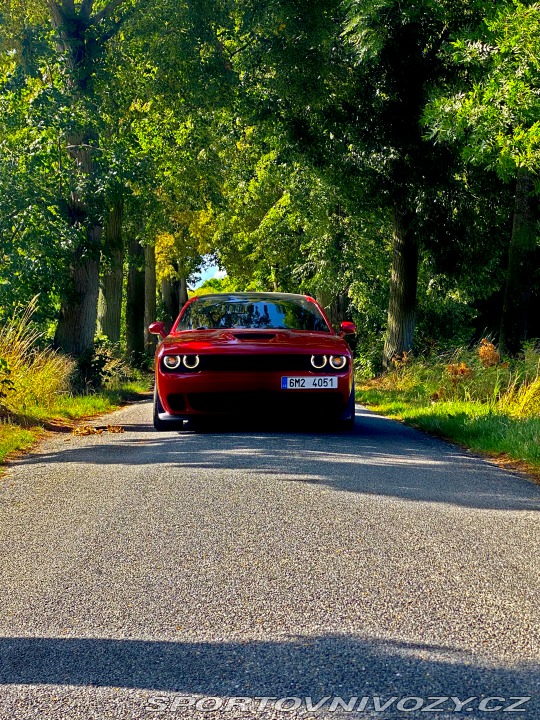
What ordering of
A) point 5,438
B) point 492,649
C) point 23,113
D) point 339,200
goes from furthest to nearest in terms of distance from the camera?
point 339,200
point 23,113
point 5,438
point 492,649

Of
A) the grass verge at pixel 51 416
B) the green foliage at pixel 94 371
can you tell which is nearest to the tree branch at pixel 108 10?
the green foliage at pixel 94 371

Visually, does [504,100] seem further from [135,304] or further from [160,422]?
[135,304]

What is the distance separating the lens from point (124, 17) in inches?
685

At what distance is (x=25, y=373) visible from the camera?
13.1 meters

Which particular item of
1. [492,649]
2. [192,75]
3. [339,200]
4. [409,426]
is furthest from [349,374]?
[339,200]

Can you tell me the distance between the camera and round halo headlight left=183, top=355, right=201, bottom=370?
9938mm

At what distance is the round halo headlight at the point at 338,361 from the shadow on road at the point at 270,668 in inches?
257

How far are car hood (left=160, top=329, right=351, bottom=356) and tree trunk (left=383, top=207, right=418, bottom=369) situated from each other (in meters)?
12.8

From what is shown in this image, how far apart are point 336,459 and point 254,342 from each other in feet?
7.42

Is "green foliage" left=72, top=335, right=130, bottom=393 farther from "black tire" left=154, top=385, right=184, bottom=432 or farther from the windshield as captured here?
"black tire" left=154, top=385, right=184, bottom=432

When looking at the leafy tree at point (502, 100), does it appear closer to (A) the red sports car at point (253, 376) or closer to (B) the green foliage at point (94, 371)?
(A) the red sports car at point (253, 376)

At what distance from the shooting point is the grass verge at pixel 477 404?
9.23 meters

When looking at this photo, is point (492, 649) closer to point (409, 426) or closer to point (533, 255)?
point (409, 426)

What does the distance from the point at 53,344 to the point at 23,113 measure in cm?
491
